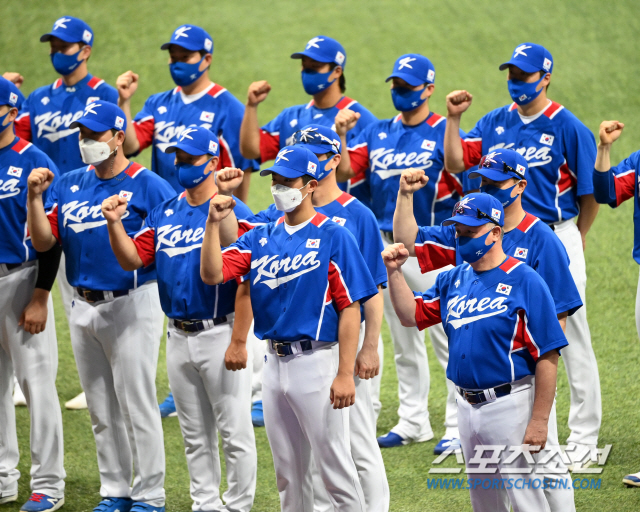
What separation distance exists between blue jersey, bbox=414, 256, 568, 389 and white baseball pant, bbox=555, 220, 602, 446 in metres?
1.83

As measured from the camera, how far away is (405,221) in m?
4.73

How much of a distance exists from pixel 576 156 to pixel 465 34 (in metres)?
8.19

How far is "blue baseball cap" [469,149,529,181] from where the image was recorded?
14.9 feet

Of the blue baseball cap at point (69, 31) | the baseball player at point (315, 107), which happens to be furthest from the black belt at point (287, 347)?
the blue baseball cap at point (69, 31)

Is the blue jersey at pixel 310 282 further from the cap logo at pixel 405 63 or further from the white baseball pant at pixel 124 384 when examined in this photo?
the cap logo at pixel 405 63

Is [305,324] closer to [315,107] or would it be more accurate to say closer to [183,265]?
[183,265]

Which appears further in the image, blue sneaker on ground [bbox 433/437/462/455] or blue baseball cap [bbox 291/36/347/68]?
blue baseball cap [bbox 291/36/347/68]

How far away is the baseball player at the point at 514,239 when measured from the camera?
439cm

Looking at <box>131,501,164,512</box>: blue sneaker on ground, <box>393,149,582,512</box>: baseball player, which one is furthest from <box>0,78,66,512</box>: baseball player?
<box>393,149,582,512</box>: baseball player

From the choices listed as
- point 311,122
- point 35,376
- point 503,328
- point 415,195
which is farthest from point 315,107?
point 503,328

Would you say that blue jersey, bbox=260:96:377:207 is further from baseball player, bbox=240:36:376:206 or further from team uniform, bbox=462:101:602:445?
team uniform, bbox=462:101:602:445

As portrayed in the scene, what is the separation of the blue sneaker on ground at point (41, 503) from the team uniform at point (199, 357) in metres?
0.95

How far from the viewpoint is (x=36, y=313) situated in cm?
542

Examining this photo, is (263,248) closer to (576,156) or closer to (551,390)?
(551,390)
